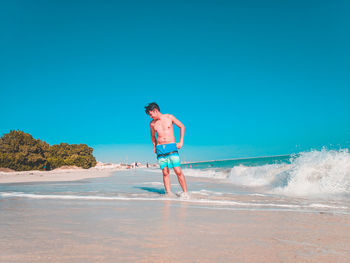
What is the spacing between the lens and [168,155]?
538cm

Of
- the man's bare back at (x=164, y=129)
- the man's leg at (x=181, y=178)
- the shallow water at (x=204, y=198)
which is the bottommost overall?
the shallow water at (x=204, y=198)

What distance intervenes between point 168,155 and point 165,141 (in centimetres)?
29

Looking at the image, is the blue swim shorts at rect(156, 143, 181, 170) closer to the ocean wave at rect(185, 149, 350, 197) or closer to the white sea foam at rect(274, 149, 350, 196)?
the ocean wave at rect(185, 149, 350, 197)

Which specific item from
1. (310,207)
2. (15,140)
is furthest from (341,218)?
(15,140)

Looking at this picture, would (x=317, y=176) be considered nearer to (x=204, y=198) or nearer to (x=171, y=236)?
(x=204, y=198)

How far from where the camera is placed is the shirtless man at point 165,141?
17.5 ft

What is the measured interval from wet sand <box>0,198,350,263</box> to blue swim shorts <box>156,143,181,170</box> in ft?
7.26

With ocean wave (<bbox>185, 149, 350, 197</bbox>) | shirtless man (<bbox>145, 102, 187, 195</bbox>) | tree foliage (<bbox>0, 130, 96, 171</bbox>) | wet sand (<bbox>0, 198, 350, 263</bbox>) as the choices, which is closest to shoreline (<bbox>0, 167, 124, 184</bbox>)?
tree foliage (<bbox>0, 130, 96, 171</bbox>)

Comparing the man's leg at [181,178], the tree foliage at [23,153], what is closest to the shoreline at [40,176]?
the tree foliage at [23,153]

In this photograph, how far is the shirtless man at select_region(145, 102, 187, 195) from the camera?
17.5 feet

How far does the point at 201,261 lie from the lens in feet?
4.85

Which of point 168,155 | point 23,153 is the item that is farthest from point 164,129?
point 23,153

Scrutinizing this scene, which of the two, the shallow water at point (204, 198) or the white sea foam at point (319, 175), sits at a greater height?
the white sea foam at point (319, 175)

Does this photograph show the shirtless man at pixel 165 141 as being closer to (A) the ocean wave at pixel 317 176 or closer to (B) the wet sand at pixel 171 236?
(B) the wet sand at pixel 171 236
